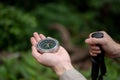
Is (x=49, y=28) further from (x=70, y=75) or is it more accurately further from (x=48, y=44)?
(x=70, y=75)

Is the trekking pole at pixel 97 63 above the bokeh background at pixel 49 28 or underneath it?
above

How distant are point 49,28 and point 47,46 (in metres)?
3.54

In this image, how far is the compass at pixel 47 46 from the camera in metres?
2.79

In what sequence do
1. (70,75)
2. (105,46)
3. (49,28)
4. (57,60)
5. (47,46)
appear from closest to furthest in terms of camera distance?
(70,75) → (57,60) → (47,46) → (105,46) → (49,28)

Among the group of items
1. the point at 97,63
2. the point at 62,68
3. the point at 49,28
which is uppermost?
the point at 62,68

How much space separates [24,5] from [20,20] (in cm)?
109

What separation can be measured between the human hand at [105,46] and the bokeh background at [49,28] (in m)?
0.19

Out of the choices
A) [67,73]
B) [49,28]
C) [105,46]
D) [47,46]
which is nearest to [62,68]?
[67,73]

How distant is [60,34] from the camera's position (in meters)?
6.27

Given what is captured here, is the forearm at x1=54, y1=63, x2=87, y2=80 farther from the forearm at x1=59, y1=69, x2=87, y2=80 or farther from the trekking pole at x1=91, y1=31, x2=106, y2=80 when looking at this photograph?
the trekking pole at x1=91, y1=31, x2=106, y2=80

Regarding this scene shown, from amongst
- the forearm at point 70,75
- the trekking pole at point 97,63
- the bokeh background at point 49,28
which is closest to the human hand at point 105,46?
the trekking pole at point 97,63

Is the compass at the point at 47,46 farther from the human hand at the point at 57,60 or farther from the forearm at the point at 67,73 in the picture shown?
the forearm at the point at 67,73

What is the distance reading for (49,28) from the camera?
6367 mm

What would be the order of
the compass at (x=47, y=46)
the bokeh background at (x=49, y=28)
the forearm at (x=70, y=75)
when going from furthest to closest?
the bokeh background at (x=49, y=28) < the compass at (x=47, y=46) < the forearm at (x=70, y=75)
